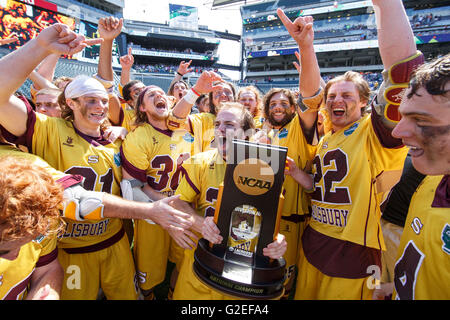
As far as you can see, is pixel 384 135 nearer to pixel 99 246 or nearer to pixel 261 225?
pixel 261 225

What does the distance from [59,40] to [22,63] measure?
0.33 meters

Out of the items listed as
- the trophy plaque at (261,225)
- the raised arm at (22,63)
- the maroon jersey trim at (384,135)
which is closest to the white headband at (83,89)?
the raised arm at (22,63)

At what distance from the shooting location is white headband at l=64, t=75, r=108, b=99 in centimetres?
209

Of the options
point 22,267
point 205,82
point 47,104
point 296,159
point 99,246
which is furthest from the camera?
point 205,82

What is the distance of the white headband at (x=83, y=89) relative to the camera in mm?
2092

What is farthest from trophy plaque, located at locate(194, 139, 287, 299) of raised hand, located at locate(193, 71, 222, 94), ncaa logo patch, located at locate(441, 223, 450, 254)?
raised hand, located at locate(193, 71, 222, 94)

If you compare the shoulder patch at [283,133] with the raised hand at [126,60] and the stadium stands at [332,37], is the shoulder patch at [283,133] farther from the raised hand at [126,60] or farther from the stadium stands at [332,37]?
the stadium stands at [332,37]

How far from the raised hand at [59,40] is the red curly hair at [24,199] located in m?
0.90

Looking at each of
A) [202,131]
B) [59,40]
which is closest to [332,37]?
[202,131]

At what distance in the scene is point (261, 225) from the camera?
131cm

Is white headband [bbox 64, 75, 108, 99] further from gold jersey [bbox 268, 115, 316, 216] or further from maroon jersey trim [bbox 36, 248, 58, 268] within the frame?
gold jersey [bbox 268, 115, 316, 216]

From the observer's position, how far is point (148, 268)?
2.51 m
